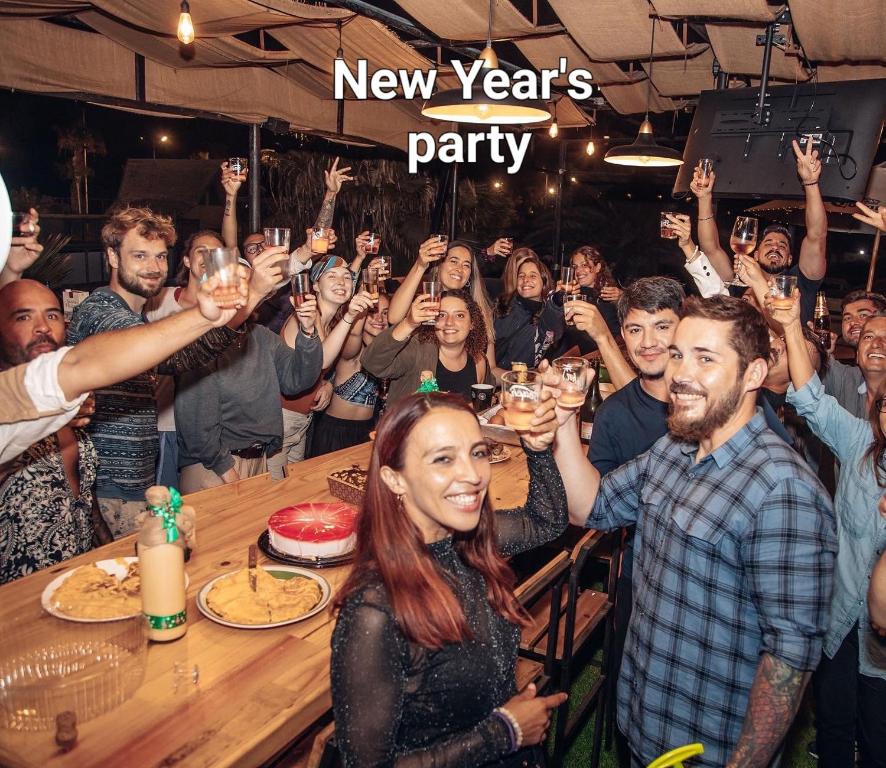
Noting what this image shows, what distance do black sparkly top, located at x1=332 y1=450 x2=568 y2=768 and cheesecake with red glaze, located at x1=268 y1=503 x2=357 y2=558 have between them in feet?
2.14

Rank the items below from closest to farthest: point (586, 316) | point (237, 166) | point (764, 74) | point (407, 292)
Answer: point (586, 316)
point (237, 166)
point (407, 292)
point (764, 74)

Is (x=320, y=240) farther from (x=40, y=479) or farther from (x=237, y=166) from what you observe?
(x=40, y=479)

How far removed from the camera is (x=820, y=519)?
1731 mm

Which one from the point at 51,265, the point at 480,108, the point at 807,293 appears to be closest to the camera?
the point at 480,108

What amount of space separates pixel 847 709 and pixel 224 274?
7.99 feet

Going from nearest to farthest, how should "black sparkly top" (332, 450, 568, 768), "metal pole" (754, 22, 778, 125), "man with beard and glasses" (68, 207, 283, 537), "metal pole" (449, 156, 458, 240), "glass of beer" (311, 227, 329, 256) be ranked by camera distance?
"black sparkly top" (332, 450, 568, 768) → "man with beard and glasses" (68, 207, 283, 537) → "glass of beer" (311, 227, 329, 256) → "metal pole" (754, 22, 778, 125) → "metal pole" (449, 156, 458, 240)

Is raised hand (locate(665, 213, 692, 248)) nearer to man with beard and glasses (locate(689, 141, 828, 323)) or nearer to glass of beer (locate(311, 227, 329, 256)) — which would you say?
man with beard and glasses (locate(689, 141, 828, 323))

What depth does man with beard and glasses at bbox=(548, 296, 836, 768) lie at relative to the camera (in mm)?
1692

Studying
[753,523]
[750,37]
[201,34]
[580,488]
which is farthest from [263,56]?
[753,523]

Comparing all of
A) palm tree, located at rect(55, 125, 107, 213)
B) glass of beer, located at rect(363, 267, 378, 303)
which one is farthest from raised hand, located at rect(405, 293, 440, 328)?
palm tree, located at rect(55, 125, 107, 213)

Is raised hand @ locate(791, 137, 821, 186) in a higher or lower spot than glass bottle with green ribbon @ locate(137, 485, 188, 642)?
higher

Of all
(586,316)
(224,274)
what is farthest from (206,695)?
(586,316)

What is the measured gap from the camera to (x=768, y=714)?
5.51ft

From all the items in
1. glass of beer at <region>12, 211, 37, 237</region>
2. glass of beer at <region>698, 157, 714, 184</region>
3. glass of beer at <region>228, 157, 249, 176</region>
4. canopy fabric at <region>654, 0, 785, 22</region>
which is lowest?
glass of beer at <region>12, 211, 37, 237</region>
